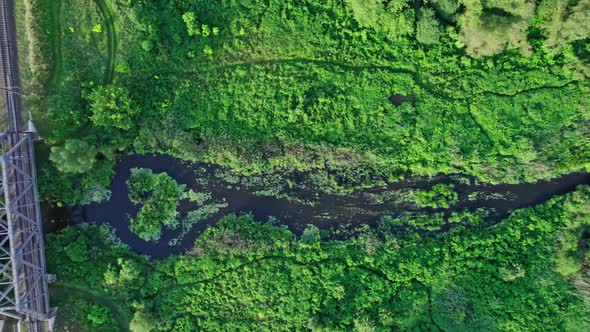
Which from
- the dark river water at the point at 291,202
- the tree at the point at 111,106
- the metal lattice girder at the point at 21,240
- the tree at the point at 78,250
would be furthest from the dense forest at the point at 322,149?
the metal lattice girder at the point at 21,240

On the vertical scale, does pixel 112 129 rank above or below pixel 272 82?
below

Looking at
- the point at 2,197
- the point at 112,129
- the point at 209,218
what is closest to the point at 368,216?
the point at 209,218

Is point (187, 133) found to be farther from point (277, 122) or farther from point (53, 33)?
point (53, 33)

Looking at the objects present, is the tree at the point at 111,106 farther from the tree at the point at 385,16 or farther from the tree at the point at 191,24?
the tree at the point at 385,16

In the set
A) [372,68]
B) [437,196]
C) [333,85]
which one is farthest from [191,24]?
[437,196]

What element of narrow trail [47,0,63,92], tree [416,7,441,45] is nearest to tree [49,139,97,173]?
narrow trail [47,0,63,92]

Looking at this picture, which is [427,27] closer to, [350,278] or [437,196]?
[437,196]
